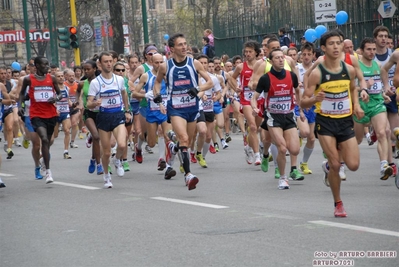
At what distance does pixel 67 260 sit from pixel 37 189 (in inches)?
261

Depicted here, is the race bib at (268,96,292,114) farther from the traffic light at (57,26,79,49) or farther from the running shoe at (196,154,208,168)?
the traffic light at (57,26,79,49)

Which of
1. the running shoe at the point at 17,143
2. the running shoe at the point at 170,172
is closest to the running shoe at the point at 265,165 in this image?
the running shoe at the point at 170,172

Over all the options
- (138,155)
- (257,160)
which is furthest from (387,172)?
(138,155)

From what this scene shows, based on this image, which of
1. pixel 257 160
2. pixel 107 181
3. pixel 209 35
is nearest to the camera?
pixel 107 181

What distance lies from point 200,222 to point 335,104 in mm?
1812

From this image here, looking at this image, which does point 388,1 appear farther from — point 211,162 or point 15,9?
point 15,9

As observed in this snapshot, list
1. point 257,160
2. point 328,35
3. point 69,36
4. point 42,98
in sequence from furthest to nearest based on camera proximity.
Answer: point 69,36 → point 257,160 → point 42,98 → point 328,35

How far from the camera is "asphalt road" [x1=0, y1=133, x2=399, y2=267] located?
8.15m

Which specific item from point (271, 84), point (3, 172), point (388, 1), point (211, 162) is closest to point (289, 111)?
point (271, 84)

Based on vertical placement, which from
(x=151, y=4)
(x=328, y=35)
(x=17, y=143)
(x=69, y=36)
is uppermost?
(x=151, y=4)

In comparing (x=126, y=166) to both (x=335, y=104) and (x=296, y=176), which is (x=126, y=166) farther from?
(x=335, y=104)

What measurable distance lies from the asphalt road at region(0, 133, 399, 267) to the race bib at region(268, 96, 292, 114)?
3.27ft

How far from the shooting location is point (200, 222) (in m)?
10.2

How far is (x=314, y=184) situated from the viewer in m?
13.6
